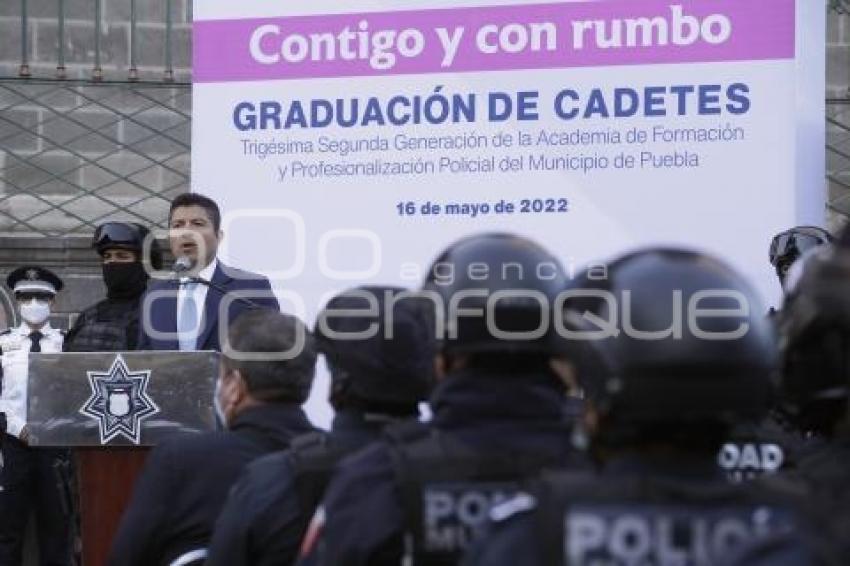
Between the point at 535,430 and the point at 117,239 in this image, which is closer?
the point at 535,430

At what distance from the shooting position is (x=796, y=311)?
3.06 meters

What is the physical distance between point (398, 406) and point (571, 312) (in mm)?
1042

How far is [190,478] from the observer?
4.20m

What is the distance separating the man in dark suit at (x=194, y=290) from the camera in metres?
6.80

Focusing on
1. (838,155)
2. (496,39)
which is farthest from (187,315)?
(838,155)

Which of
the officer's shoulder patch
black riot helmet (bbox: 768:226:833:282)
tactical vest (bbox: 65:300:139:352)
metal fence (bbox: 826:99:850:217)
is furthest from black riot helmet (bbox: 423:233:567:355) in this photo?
metal fence (bbox: 826:99:850:217)

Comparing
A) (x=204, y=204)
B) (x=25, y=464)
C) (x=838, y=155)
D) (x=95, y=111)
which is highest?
(x=95, y=111)

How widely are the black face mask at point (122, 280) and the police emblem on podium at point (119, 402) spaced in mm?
2160

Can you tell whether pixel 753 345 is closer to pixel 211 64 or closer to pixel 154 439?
pixel 154 439

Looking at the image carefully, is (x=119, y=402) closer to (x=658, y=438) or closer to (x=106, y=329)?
(x=106, y=329)

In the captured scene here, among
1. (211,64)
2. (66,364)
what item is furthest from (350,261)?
(66,364)

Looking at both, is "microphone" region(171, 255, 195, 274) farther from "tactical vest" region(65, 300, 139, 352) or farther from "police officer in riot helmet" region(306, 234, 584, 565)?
"police officer in riot helmet" region(306, 234, 584, 565)

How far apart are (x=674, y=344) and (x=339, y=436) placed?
4.48ft

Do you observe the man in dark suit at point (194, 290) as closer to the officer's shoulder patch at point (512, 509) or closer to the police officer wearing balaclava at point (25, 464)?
the police officer wearing balaclava at point (25, 464)
